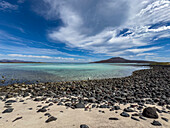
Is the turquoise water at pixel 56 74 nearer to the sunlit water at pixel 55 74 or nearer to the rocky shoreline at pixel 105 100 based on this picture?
the sunlit water at pixel 55 74

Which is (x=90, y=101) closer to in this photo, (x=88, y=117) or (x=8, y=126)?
A: (x=88, y=117)

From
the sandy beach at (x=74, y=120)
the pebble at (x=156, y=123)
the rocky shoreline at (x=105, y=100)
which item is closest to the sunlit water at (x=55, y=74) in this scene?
the rocky shoreline at (x=105, y=100)

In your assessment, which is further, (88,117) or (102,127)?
(88,117)

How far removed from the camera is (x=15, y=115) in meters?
4.26

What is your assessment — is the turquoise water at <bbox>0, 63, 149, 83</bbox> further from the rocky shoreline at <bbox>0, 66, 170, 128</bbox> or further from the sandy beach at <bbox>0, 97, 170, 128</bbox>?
the sandy beach at <bbox>0, 97, 170, 128</bbox>

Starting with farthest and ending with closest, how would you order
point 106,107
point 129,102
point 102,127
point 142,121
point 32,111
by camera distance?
1. point 129,102
2. point 106,107
3. point 32,111
4. point 142,121
5. point 102,127

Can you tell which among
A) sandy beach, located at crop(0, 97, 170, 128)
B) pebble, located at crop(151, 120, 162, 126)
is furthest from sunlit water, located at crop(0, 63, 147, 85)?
pebble, located at crop(151, 120, 162, 126)

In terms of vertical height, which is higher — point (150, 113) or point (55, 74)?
point (150, 113)

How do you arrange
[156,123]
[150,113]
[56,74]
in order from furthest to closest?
1. [56,74]
2. [150,113]
3. [156,123]

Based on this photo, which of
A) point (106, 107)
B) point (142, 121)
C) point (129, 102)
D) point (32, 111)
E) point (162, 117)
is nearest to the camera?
point (142, 121)

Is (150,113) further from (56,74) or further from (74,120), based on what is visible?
(56,74)

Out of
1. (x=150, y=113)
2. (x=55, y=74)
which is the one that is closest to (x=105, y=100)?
(x=150, y=113)

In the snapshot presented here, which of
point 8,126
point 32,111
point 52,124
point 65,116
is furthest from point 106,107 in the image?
point 8,126

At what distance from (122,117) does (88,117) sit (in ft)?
5.29
